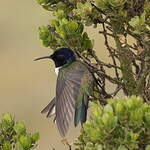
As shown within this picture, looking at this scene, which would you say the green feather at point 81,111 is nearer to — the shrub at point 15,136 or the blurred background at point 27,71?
the shrub at point 15,136

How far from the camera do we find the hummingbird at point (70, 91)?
541cm

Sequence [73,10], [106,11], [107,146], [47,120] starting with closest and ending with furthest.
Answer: [107,146] < [106,11] < [73,10] < [47,120]

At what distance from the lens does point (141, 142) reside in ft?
13.0

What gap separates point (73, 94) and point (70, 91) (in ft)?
0.16

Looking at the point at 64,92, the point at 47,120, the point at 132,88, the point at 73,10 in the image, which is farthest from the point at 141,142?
the point at 47,120

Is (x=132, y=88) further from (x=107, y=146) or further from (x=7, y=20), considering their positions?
(x=7, y=20)

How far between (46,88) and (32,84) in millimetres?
851

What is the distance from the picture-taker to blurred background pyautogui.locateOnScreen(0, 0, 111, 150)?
17.6 metres

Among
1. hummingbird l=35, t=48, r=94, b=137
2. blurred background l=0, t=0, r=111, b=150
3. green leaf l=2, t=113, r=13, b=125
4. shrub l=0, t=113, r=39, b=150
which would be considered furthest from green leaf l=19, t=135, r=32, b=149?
blurred background l=0, t=0, r=111, b=150

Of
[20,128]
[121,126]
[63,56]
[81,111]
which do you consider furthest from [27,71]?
[121,126]

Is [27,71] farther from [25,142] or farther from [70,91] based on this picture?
[25,142]

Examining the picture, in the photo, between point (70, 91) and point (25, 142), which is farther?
point (70, 91)

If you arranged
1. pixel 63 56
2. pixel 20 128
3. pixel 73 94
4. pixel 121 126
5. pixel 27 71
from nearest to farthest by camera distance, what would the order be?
pixel 121 126 → pixel 20 128 → pixel 73 94 → pixel 63 56 → pixel 27 71

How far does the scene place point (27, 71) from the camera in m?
21.8
